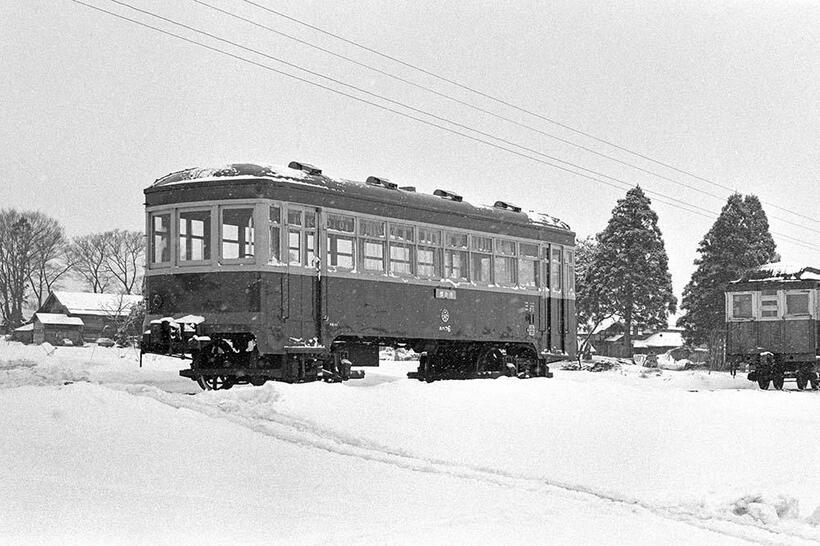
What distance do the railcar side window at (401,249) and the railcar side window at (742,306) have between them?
517 inches

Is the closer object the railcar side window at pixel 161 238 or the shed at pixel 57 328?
the railcar side window at pixel 161 238

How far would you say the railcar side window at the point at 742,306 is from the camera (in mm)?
27109

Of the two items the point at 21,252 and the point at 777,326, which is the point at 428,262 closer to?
the point at 21,252

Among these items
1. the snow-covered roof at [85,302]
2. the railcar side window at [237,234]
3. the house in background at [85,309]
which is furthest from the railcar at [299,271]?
the house in background at [85,309]

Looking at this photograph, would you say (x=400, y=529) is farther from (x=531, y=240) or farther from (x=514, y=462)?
(x=531, y=240)

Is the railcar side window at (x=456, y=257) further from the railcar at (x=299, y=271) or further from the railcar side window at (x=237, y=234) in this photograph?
the railcar side window at (x=237, y=234)

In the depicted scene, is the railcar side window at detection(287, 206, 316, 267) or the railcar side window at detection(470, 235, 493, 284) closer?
the railcar side window at detection(287, 206, 316, 267)

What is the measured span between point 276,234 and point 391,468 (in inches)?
268

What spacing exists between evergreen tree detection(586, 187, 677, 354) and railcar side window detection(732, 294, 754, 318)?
84.4 feet

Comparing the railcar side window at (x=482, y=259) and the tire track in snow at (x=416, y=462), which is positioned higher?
the railcar side window at (x=482, y=259)

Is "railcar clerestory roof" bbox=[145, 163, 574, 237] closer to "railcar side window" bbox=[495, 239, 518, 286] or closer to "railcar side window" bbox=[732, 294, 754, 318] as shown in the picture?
"railcar side window" bbox=[495, 239, 518, 286]

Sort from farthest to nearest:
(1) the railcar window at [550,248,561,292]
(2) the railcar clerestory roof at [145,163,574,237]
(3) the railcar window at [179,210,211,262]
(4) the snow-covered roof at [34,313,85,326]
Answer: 1. (4) the snow-covered roof at [34,313,85,326]
2. (1) the railcar window at [550,248,561,292]
3. (3) the railcar window at [179,210,211,262]
4. (2) the railcar clerestory roof at [145,163,574,237]

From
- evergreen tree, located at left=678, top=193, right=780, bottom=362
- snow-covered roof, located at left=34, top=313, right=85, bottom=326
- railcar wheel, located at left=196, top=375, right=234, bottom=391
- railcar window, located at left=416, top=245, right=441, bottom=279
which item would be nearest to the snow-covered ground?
railcar wheel, located at left=196, top=375, right=234, bottom=391

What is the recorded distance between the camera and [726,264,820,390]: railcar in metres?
25.9
